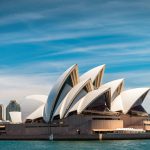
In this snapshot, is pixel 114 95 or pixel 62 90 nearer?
pixel 62 90

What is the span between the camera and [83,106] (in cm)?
8038

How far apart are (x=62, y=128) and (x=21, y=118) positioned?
12.5m

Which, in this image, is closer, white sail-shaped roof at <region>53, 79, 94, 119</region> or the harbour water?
the harbour water

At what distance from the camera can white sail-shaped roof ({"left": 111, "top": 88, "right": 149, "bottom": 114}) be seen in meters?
86.4

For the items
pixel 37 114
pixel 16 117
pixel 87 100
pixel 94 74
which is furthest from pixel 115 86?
pixel 16 117

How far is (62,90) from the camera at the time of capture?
80.7 metres

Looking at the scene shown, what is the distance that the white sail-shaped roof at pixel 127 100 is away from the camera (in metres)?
86.4

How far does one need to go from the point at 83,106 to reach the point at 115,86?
27.3ft

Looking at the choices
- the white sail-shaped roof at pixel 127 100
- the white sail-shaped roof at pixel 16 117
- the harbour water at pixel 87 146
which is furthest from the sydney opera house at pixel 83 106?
the harbour water at pixel 87 146

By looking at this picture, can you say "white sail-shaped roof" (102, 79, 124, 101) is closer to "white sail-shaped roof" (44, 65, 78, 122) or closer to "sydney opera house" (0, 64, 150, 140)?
"sydney opera house" (0, 64, 150, 140)

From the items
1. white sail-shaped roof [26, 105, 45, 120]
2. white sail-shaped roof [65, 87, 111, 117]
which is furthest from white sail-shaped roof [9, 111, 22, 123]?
white sail-shaped roof [65, 87, 111, 117]

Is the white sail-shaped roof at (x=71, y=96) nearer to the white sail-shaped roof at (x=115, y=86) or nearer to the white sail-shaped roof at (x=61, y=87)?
the white sail-shaped roof at (x=61, y=87)

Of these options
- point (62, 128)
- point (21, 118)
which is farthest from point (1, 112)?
point (62, 128)

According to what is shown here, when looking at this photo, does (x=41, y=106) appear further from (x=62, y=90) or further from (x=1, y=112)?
(x=1, y=112)
